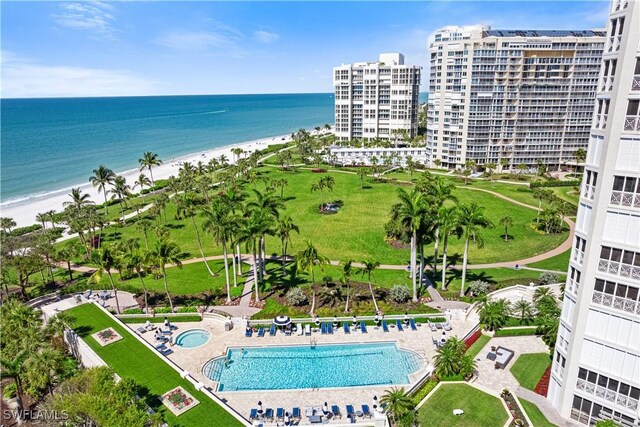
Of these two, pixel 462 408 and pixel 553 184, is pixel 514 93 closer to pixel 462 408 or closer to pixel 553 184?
pixel 553 184

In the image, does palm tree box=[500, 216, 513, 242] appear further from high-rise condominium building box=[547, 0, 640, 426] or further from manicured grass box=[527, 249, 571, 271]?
high-rise condominium building box=[547, 0, 640, 426]

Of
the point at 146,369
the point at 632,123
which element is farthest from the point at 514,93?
the point at 146,369

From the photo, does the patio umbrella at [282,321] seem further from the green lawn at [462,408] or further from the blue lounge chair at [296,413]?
the green lawn at [462,408]

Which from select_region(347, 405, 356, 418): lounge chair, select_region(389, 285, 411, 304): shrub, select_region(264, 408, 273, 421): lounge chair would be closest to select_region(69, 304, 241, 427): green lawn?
select_region(264, 408, 273, 421): lounge chair

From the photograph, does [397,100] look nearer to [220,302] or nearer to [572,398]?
[220,302]

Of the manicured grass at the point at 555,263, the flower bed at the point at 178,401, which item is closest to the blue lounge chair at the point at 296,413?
the flower bed at the point at 178,401

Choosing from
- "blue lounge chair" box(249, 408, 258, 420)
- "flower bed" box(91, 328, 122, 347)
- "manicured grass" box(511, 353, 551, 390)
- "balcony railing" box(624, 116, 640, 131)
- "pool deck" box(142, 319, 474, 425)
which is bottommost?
"pool deck" box(142, 319, 474, 425)

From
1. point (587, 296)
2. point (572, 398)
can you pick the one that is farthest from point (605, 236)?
point (572, 398)
